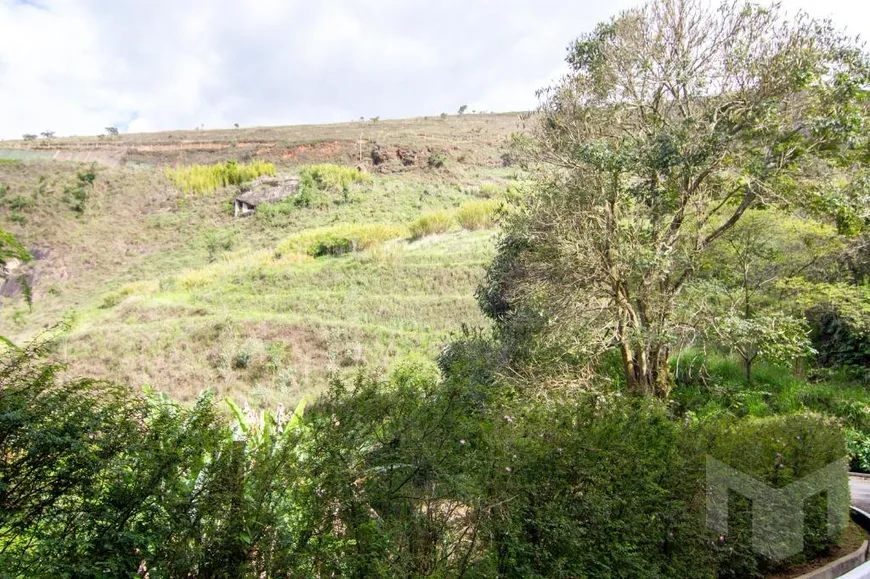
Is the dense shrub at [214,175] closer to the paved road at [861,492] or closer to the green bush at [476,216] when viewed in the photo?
the green bush at [476,216]

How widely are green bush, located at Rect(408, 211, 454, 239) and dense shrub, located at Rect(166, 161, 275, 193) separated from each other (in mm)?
21439

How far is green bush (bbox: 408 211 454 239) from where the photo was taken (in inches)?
1287

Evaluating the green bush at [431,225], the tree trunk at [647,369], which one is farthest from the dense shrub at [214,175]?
the tree trunk at [647,369]

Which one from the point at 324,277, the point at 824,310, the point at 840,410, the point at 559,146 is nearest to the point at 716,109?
the point at 559,146

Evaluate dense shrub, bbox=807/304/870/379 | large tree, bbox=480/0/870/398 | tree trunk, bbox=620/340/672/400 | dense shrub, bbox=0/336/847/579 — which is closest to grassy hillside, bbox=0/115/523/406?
dense shrub, bbox=0/336/847/579

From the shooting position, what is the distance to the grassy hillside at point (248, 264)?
1942 centimetres

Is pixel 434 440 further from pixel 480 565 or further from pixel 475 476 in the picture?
pixel 480 565

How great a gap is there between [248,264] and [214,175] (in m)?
21.8

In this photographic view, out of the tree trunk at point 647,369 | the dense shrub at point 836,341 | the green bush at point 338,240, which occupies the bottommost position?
the dense shrub at point 836,341

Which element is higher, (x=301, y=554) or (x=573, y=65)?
(x=573, y=65)

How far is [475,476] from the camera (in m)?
3.28

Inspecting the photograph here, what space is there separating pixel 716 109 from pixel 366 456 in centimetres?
751

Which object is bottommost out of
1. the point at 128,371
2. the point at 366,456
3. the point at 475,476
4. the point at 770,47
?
the point at 128,371

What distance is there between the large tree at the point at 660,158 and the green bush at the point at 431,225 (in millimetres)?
23016
